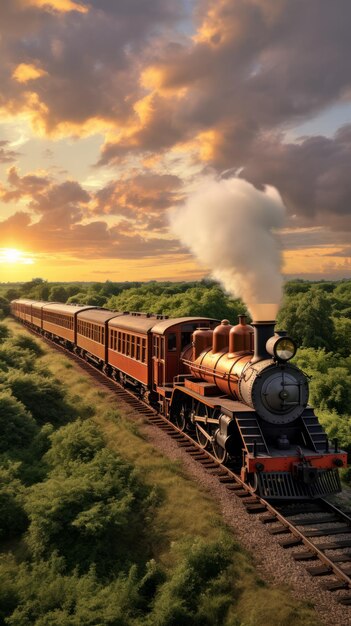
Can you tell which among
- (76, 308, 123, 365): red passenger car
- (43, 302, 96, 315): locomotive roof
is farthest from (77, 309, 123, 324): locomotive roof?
(43, 302, 96, 315): locomotive roof

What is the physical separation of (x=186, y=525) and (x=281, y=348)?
423cm

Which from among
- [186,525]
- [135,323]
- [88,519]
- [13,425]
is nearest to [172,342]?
[135,323]

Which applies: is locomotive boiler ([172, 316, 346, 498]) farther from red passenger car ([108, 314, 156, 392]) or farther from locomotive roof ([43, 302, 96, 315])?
locomotive roof ([43, 302, 96, 315])

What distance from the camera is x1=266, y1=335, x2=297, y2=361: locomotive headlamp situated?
35.5 feet

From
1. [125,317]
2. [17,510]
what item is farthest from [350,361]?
[17,510]

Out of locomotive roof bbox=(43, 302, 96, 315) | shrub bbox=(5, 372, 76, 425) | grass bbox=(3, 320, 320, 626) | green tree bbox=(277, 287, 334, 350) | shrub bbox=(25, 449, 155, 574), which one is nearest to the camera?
grass bbox=(3, 320, 320, 626)

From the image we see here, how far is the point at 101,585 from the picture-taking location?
7.98m

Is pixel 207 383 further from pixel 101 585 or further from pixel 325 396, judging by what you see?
pixel 325 396

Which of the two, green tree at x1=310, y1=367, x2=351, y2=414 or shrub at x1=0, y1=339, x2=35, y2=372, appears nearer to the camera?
green tree at x1=310, y1=367, x2=351, y2=414

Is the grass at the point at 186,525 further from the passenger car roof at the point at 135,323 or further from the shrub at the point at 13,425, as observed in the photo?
the passenger car roof at the point at 135,323

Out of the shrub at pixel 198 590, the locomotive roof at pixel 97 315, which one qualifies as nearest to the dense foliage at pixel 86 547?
the shrub at pixel 198 590

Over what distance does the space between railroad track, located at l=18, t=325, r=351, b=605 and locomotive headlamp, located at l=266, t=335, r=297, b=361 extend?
303cm

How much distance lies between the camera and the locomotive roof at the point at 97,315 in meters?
25.1

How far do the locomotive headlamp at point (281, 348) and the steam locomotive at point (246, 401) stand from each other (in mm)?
22
